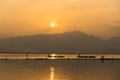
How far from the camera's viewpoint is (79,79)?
126 feet

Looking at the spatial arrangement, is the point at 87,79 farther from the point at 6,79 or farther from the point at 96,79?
the point at 6,79

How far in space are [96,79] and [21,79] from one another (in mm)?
10141

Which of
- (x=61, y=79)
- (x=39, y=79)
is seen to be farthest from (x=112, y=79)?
(x=39, y=79)

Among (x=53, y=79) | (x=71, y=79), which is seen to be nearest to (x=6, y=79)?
(x=53, y=79)

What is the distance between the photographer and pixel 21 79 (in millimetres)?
37594

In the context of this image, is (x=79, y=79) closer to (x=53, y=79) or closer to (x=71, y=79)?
(x=71, y=79)

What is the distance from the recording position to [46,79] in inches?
1486

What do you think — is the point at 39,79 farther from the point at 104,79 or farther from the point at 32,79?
the point at 104,79

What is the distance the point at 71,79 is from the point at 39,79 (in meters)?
4.54

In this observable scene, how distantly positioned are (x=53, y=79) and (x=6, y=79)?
624 centimetres

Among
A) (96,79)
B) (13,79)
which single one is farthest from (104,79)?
(13,79)

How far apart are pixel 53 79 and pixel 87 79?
4.64 m

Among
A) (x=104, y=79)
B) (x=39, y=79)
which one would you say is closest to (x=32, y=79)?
(x=39, y=79)

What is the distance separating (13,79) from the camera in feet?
123
